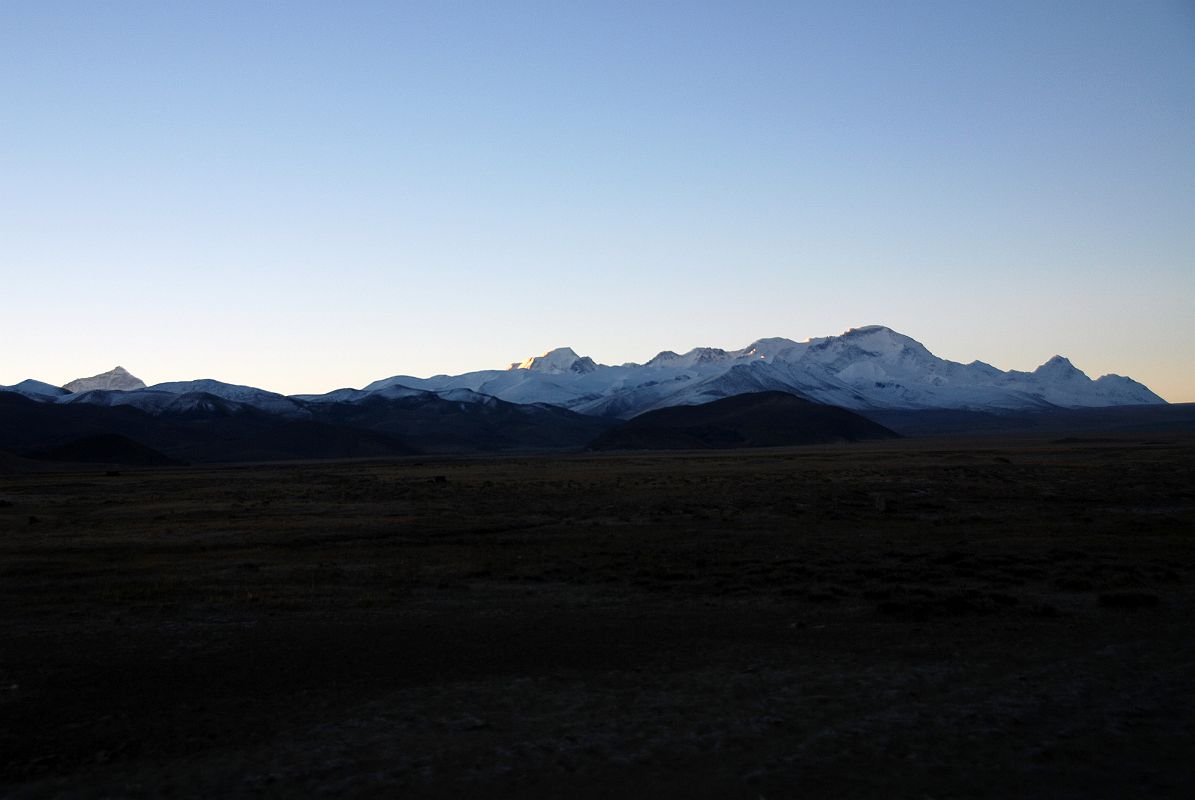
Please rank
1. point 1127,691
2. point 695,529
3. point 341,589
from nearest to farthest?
point 1127,691 < point 341,589 < point 695,529

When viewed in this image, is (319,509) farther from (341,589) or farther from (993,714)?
(993,714)

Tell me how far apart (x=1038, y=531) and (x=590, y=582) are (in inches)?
616

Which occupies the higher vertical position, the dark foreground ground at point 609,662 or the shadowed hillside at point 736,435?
the shadowed hillside at point 736,435

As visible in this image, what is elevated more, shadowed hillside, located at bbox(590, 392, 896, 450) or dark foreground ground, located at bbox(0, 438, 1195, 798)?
shadowed hillside, located at bbox(590, 392, 896, 450)

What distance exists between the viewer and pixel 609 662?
14.4 m

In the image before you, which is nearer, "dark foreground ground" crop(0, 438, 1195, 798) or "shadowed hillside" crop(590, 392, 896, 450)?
"dark foreground ground" crop(0, 438, 1195, 798)

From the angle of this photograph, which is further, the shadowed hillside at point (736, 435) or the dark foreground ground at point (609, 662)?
the shadowed hillside at point (736, 435)

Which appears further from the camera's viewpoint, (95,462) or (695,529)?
(95,462)

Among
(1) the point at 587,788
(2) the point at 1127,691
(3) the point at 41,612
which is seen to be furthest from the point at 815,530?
(1) the point at 587,788

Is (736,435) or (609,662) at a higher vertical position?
(736,435)

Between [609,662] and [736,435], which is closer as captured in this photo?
[609,662]

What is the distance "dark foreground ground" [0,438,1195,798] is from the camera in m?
9.79

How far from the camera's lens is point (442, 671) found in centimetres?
1404

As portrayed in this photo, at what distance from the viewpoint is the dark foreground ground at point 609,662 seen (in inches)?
385
